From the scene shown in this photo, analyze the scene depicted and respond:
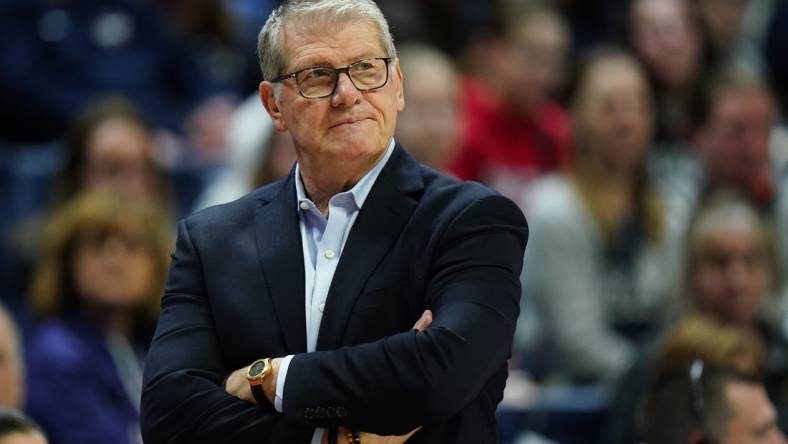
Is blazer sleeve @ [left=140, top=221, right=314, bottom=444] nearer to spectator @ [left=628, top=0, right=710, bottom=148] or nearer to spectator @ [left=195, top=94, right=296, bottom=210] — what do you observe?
spectator @ [left=195, top=94, right=296, bottom=210]

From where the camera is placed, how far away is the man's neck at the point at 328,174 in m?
2.84

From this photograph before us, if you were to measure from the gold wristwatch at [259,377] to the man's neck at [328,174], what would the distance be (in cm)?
34

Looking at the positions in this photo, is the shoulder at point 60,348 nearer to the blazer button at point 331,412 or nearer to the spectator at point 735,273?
the spectator at point 735,273

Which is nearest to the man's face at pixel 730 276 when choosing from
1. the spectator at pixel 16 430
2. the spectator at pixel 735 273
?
the spectator at pixel 735 273

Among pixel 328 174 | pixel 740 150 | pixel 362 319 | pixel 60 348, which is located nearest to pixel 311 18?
pixel 328 174

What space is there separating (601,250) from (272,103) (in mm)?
3339

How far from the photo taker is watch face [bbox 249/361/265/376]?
271 cm

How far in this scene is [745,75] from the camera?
6.75 m

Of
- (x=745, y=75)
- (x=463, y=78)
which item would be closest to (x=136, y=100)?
(x=463, y=78)

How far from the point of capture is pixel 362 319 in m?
2.73

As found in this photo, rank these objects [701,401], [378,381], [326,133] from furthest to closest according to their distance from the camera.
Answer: [701,401] < [326,133] < [378,381]

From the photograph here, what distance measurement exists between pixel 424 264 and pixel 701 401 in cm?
146

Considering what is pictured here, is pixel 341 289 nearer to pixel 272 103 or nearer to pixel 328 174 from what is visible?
pixel 328 174

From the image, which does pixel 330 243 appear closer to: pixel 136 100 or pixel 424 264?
pixel 424 264
